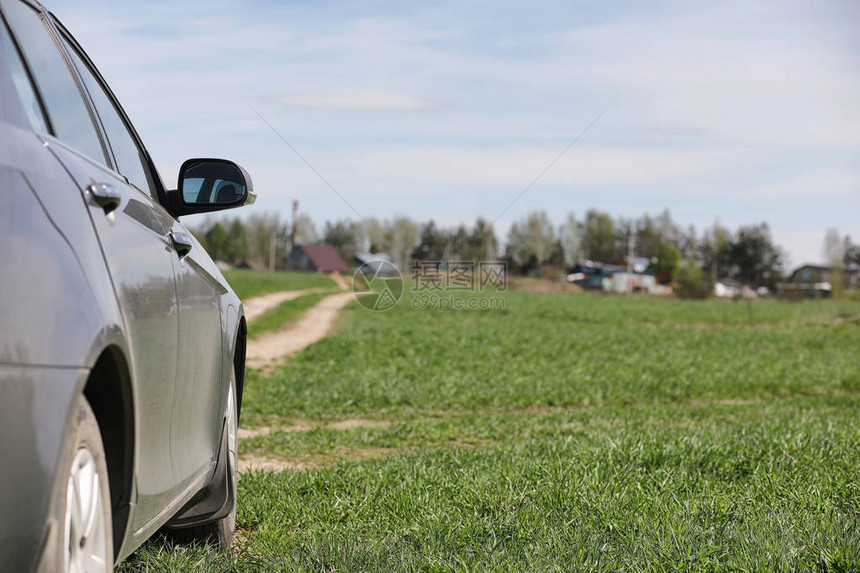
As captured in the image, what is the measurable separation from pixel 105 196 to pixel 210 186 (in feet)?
5.36

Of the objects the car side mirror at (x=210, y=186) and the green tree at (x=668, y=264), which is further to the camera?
the green tree at (x=668, y=264)

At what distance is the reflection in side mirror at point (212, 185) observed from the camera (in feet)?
12.3

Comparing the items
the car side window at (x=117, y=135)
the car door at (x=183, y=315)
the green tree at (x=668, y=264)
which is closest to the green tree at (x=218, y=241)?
the green tree at (x=668, y=264)

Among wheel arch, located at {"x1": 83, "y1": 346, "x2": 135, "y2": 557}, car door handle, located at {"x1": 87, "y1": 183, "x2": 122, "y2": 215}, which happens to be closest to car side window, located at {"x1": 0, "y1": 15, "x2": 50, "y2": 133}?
car door handle, located at {"x1": 87, "y1": 183, "x2": 122, "y2": 215}

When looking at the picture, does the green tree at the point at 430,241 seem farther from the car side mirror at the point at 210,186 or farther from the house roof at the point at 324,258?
the car side mirror at the point at 210,186

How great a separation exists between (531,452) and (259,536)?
3.12 metres

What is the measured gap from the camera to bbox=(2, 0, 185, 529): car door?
214cm

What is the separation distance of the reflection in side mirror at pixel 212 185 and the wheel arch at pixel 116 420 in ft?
5.68

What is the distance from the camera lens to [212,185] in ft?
12.3

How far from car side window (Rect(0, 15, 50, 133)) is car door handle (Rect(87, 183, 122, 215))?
8.2 inches

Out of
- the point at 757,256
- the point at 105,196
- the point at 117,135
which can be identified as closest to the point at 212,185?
the point at 117,135

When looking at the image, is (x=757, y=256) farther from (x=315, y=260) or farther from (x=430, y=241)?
(x=315, y=260)

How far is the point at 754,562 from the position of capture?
327 centimetres

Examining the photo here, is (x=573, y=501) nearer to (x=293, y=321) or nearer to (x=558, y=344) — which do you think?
(x=558, y=344)
